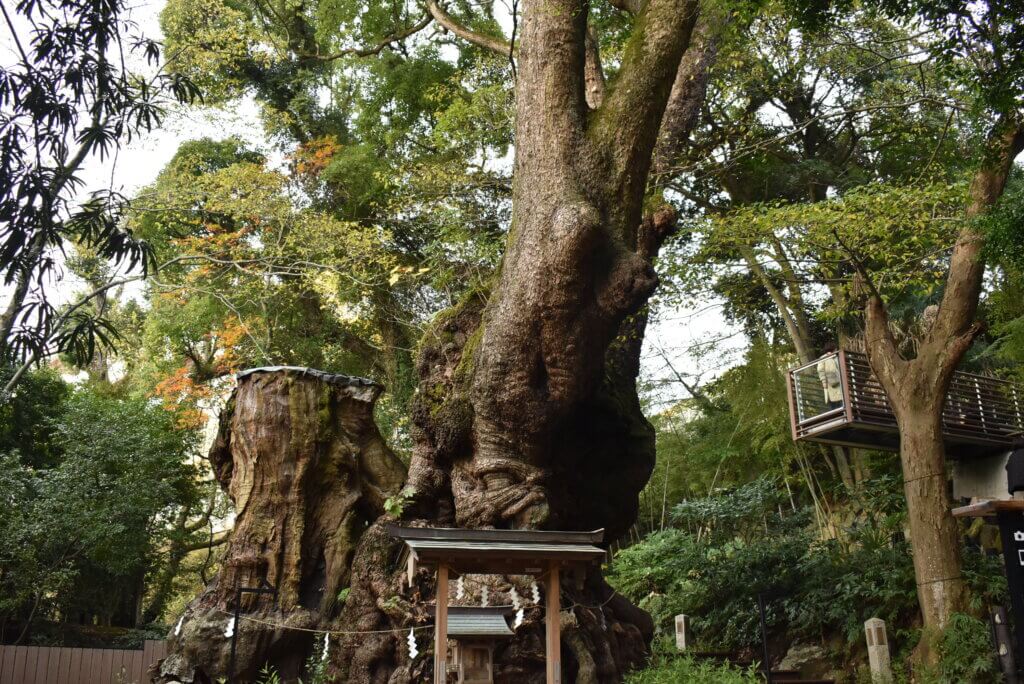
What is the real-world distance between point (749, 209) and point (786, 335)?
6543 millimetres

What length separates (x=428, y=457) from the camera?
909 cm

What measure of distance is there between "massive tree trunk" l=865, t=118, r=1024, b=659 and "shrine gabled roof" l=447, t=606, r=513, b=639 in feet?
16.5

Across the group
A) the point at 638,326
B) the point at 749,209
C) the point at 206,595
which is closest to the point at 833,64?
the point at 749,209

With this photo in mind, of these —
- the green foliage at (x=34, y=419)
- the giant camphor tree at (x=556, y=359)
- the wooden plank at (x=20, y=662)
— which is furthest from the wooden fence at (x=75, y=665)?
the giant camphor tree at (x=556, y=359)

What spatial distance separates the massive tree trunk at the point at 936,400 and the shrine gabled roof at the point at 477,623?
16.5 ft

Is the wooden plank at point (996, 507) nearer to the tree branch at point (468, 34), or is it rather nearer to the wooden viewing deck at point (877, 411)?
the wooden viewing deck at point (877, 411)

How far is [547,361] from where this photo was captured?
27.1 ft

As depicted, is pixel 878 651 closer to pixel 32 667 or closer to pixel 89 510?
pixel 32 667

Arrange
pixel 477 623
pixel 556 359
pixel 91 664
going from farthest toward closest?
pixel 91 664 → pixel 556 359 → pixel 477 623

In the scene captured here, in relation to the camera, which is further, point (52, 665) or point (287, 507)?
point (52, 665)

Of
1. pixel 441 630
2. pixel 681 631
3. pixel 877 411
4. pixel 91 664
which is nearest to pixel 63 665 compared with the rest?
pixel 91 664

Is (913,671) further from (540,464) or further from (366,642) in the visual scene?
(366,642)

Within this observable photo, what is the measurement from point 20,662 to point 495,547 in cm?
935

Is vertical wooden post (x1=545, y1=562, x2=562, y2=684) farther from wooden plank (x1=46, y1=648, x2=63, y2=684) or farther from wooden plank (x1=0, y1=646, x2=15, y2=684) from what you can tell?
wooden plank (x1=0, y1=646, x2=15, y2=684)
